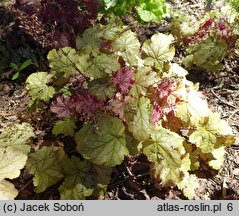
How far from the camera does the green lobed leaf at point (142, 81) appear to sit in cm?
228

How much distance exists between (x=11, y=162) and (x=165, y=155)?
0.91m

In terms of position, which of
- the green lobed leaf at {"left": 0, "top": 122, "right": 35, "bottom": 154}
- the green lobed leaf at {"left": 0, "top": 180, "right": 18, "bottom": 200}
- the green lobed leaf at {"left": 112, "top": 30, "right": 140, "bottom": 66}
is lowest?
the green lobed leaf at {"left": 0, "top": 122, "right": 35, "bottom": 154}

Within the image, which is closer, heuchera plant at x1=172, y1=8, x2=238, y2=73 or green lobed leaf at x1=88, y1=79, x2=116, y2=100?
green lobed leaf at x1=88, y1=79, x2=116, y2=100

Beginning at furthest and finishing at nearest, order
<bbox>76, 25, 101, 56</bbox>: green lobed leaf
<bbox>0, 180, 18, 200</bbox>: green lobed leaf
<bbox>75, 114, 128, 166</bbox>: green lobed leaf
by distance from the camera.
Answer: <bbox>76, 25, 101, 56</bbox>: green lobed leaf
<bbox>75, 114, 128, 166</bbox>: green lobed leaf
<bbox>0, 180, 18, 200</bbox>: green lobed leaf

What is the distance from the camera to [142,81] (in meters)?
2.30

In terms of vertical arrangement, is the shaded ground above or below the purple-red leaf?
below

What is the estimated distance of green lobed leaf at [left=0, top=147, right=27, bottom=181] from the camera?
2018 millimetres

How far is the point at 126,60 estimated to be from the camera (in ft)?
7.98

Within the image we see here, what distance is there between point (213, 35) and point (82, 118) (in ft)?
5.12

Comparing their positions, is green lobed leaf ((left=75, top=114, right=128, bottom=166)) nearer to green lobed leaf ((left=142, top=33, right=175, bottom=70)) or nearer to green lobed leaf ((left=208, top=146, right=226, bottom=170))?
green lobed leaf ((left=142, top=33, right=175, bottom=70))

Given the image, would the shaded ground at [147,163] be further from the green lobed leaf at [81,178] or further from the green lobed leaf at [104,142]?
the green lobed leaf at [104,142]

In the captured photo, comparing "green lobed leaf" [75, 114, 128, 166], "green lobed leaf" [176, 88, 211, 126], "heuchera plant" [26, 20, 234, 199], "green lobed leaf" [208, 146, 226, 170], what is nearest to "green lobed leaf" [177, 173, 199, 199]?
"heuchera plant" [26, 20, 234, 199]

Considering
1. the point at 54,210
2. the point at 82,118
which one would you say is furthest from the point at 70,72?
the point at 54,210

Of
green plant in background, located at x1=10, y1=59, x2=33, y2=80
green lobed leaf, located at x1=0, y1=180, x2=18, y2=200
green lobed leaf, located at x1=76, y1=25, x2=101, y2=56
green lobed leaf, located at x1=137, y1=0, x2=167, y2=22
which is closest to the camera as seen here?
green lobed leaf, located at x1=0, y1=180, x2=18, y2=200
